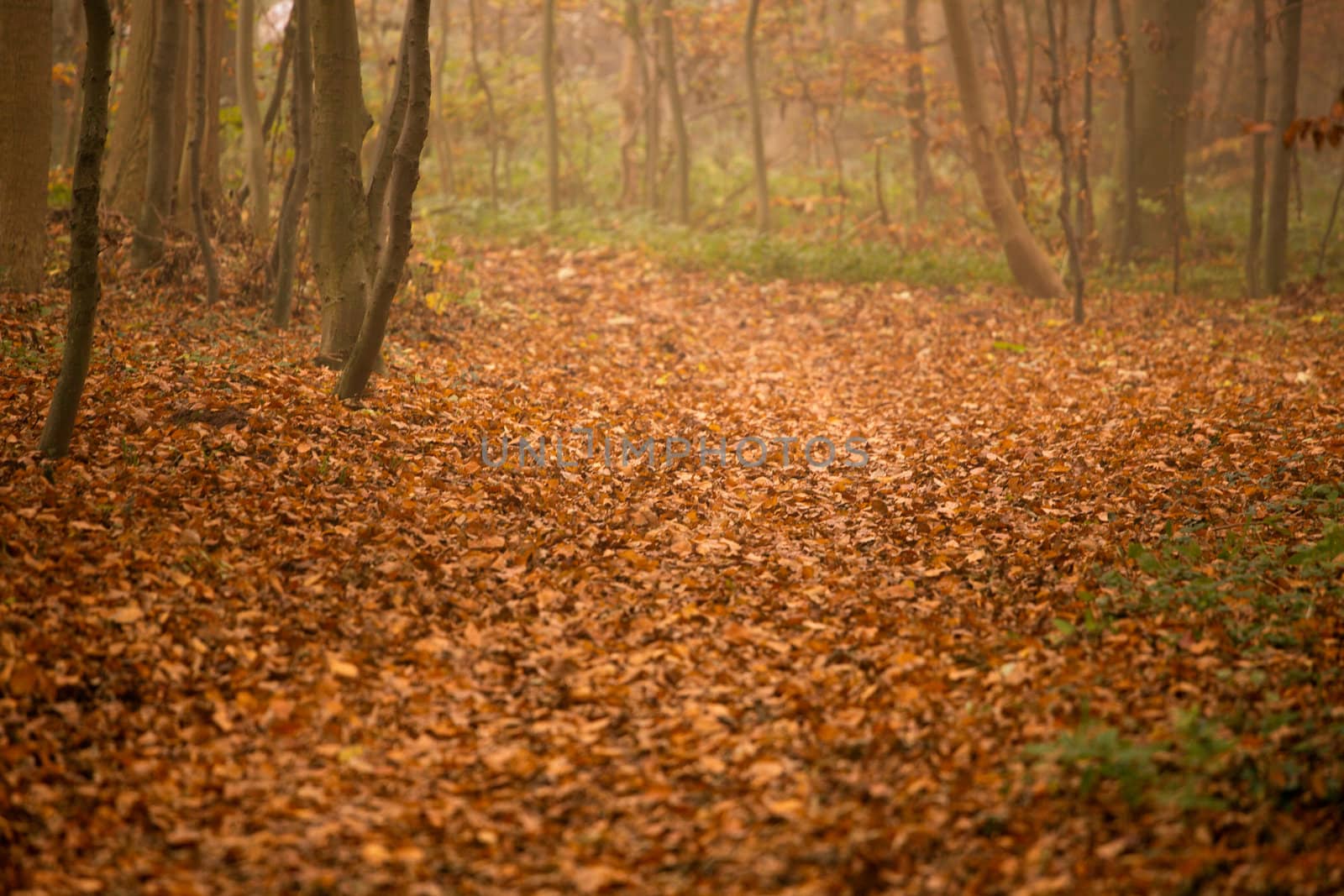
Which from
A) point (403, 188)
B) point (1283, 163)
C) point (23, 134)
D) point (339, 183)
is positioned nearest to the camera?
point (403, 188)

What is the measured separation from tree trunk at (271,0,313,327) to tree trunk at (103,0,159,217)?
2178mm

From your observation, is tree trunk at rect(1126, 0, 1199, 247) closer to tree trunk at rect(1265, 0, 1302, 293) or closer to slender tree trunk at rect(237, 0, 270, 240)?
tree trunk at rect(1265, 0, 1302, 293)

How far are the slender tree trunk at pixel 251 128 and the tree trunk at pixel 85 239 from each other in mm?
5173

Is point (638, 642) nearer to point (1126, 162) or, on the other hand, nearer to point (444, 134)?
point (1126, 162)

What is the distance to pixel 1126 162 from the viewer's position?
1522cm

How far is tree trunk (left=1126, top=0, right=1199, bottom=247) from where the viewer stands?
15.0 meters

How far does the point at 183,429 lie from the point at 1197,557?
5887mm

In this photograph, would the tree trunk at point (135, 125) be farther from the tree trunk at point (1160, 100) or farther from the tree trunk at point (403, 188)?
the tree trunk at point (1160, 100)

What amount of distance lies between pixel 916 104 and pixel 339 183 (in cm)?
1362

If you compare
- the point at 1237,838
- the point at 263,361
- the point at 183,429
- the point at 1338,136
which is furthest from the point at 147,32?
the point at 1237,838

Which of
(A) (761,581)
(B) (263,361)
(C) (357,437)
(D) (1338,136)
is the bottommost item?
(A) (761,581)

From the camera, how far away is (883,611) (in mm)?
5227

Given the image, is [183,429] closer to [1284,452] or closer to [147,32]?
[147,32]

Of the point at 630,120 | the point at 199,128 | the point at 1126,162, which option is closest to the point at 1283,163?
the point at 1126,162
